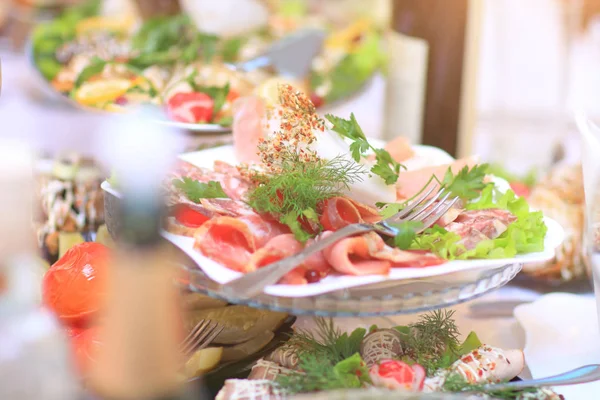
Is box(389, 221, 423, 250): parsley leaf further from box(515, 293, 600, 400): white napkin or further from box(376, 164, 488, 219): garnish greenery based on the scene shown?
box(515, 293, 600, 400): white napkin

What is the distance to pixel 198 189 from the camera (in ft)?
2.47

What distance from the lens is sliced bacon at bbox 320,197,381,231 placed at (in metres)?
0.69

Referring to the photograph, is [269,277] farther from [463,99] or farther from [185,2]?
[185,2]

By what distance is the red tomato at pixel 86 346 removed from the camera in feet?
2.10

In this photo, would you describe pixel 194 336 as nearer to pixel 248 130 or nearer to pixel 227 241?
pixel 227 241

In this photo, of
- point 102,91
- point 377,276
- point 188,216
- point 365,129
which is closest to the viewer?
point 377,276

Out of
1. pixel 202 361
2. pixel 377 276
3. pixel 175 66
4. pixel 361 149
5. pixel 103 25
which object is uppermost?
pixel 103 25

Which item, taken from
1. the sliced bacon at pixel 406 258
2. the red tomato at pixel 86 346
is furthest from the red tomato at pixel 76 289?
the sliced bacon at pixel 406 258

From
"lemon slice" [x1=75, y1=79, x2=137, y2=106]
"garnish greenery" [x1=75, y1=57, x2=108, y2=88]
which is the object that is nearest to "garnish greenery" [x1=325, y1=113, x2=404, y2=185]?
"lemon slice" [x1=75, y1=79, x2=137, y2=106]

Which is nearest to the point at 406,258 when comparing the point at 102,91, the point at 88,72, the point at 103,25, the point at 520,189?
the point at 520,189

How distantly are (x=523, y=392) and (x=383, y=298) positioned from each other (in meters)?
0.18

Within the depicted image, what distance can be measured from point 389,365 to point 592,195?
0.95ft

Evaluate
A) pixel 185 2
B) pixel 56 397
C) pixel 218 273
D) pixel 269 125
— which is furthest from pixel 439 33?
pixel 56 397

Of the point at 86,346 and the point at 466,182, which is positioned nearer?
the point at 86,346
